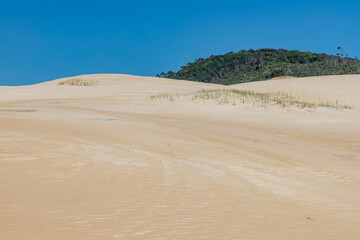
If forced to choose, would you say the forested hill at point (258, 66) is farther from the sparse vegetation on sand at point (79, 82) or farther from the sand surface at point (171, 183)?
the sand surface at point (171, 183)

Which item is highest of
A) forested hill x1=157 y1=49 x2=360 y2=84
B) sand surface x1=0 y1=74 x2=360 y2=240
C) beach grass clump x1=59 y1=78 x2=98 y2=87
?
forested hill x1=157 y1=49 x2=360 y2=84

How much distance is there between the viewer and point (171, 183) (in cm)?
521

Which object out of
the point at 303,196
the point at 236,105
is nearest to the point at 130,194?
the point at 303,196

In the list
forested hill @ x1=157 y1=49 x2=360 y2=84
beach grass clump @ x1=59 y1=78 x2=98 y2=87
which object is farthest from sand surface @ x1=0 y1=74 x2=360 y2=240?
forested hill @ x1=157 y1=49 x2=360 y2=84

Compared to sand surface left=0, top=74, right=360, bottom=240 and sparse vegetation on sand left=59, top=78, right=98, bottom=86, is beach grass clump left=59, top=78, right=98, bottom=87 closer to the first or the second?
sparse vegetation on sand left=59, top=78, right=98, bottom=86

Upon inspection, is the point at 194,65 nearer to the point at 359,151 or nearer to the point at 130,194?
the point at 359,151

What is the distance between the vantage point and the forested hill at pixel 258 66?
62438mm

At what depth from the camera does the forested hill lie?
2458 inches

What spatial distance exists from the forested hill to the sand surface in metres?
53.6

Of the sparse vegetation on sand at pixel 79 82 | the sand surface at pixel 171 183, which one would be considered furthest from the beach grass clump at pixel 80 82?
the sand surface at pixel 171 183

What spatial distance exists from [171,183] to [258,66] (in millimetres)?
78335

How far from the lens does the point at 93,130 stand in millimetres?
9781

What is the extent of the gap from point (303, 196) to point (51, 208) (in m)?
3.58

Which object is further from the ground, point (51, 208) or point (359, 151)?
point (51, 208)
